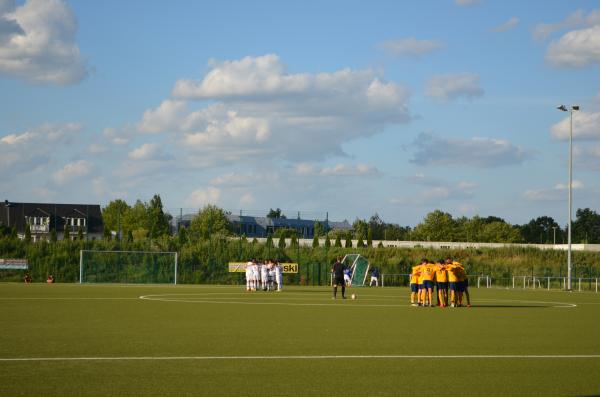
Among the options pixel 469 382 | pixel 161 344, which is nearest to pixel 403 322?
pixel 161 344

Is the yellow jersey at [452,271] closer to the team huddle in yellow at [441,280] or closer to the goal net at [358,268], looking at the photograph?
the team huddle in yellow at [441,280]

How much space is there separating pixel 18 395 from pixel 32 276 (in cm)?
5796

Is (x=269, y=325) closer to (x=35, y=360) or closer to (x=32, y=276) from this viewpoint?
(x=35, y=360)

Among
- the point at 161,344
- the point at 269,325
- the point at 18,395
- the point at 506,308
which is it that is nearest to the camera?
the point at 18,395

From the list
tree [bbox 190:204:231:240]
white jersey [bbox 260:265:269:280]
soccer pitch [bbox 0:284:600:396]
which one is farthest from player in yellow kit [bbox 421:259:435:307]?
tree [bbox 190:204:231:240]

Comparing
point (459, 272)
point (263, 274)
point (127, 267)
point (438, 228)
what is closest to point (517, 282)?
point (263, 274)

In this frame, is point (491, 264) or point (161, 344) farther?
point (491, 264)

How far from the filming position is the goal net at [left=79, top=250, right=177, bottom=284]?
64875 mm

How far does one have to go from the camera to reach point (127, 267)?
6594 cm

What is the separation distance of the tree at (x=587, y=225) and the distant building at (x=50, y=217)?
103 metres

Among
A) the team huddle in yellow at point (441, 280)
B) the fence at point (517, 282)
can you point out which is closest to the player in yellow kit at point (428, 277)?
the team huddle in yellow at point (441, 280)

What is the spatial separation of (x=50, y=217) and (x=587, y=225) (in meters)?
117

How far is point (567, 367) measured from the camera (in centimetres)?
1378

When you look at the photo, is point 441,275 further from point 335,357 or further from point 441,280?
point 335,357
